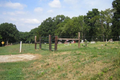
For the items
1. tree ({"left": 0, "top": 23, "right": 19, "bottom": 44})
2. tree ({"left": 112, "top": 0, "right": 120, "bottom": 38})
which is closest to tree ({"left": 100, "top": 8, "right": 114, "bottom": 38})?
tree ({"left": 112, "top": 0, "right": 120, "bottom": 38})

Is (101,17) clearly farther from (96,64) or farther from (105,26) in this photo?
(96,64)

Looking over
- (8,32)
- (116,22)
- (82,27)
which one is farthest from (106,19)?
(8,32)

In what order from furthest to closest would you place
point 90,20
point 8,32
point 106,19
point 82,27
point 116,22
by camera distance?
point 8,32 < point 82,27 < point 90,20 < point 106,19 < point 116,22

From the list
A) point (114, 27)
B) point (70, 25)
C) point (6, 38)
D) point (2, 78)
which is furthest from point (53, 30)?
point (2, 78)

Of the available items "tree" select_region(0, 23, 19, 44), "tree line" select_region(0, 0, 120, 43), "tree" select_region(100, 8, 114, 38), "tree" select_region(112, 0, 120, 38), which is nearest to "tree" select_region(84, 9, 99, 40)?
"tree line" select_region(0, 0, 120, 43)

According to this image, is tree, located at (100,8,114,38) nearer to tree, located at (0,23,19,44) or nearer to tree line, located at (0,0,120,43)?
tree line, located at (0,0,120,43)

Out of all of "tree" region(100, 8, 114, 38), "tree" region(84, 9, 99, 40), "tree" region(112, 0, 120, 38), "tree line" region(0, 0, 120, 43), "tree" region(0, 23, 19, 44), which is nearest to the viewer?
"tree" region(112, 0, 120, 38)

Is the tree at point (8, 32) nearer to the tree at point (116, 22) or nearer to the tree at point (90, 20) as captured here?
the tree at point (90, 20)

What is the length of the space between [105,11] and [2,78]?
149ft

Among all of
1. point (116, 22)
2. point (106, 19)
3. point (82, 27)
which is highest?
point (106, 19)

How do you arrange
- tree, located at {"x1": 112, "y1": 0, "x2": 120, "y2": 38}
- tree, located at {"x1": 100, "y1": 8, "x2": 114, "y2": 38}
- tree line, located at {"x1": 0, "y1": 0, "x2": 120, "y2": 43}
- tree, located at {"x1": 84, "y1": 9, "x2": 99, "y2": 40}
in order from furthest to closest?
1. tree, located at {"x1": 84, "y1": 9, "x2": 99, "y2": 40}
2. tree line, located at {"x1": 0, "y1": 0, "x2": 120, "y2": 43}
3. tree, located at {"x1": 100, "y1": 8, "x2": 114, "y2": 38}
4. tree, located at {"x1": 112, "y1": 0, "x2": 120, "y2": 38}

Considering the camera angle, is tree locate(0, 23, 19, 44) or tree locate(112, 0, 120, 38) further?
tree locate(0, 23, 19, 44)

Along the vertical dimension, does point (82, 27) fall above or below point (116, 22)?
above

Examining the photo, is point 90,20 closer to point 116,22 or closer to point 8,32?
point 116,22
